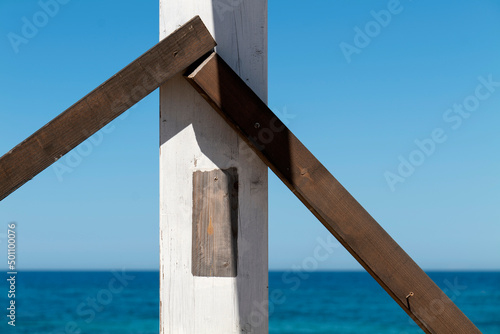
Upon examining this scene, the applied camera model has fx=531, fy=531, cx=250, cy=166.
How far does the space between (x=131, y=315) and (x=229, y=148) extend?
67.4 feet

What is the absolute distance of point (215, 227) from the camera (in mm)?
1332

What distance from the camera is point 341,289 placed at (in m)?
30.4

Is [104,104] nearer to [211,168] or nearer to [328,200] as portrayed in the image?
[211,168]

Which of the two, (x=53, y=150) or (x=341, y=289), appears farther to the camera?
(x=341, y=289)

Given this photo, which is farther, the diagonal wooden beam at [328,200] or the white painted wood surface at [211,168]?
the white painted wood surface at [211,168]

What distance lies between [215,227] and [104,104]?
0.40m

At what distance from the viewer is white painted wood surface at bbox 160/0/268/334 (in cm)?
133

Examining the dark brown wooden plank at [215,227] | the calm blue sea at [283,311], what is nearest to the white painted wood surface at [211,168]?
the dark brown wooden plank at [215,227]

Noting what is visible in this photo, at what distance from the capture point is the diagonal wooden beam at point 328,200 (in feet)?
3.97

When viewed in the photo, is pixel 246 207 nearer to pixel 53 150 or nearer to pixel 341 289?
pixel 53 150

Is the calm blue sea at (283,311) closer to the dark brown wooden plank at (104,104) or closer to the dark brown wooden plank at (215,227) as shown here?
the dark brown wooden plank at (215,227)

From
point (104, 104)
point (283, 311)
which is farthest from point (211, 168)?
point (283, 311)

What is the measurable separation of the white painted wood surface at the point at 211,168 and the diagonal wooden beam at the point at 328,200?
0.32 ft

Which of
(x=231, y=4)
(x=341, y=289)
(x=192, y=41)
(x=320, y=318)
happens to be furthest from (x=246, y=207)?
(x=341, y=289)
